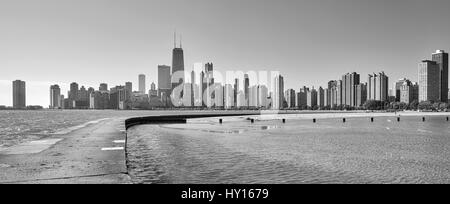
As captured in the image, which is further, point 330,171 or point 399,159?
point 399,159

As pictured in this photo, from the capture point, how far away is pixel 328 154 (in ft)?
61.4
